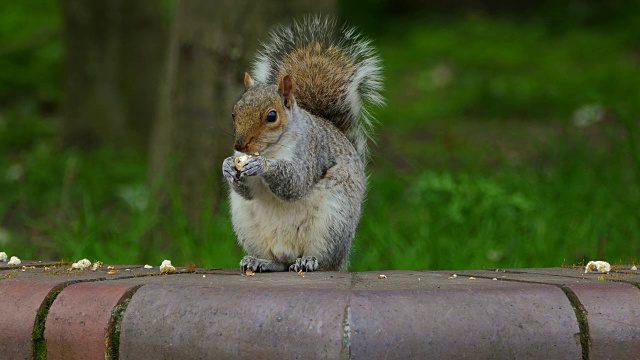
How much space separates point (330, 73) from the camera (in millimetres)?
3527

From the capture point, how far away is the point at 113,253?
164 inches

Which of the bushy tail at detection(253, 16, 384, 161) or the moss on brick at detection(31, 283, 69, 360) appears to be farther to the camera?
the bushy tail at detection(253, 16, 384, 161)

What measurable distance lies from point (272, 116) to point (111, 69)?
5.64 meters

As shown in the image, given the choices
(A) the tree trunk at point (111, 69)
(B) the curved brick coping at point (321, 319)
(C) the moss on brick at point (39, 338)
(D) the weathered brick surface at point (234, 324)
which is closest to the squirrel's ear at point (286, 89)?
(B) the curved brick coping at point (321, 319)

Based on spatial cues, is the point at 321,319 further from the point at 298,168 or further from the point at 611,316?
the point at 298,168

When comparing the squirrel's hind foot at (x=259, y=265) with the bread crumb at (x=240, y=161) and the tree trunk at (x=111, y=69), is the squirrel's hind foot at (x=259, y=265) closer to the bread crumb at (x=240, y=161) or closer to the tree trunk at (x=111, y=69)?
the bread crumb at (x=240, y=161)

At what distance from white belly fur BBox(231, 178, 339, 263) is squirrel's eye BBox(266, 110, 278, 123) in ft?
0.66

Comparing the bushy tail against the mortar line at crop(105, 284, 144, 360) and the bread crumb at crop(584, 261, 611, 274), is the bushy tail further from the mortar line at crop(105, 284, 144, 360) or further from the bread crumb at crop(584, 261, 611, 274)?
the mortar line at crop(105, 284, 144, 360)

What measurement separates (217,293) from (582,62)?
8.76m

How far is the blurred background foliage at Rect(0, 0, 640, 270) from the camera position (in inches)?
174

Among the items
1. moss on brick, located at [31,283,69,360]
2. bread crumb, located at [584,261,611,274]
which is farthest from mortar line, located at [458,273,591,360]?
moss on brick, located at [31,283,69,360]

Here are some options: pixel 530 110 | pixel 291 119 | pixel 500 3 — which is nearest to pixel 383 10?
pixel 500 3

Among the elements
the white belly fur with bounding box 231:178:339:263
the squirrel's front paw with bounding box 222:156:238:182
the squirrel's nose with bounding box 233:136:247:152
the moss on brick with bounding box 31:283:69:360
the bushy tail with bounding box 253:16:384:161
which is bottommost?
the moss on brick with bounding box 31:283:69:360

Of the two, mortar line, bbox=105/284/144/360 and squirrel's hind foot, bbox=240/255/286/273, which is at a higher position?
squirrel's hind foot, bbox=240/255/286/273
